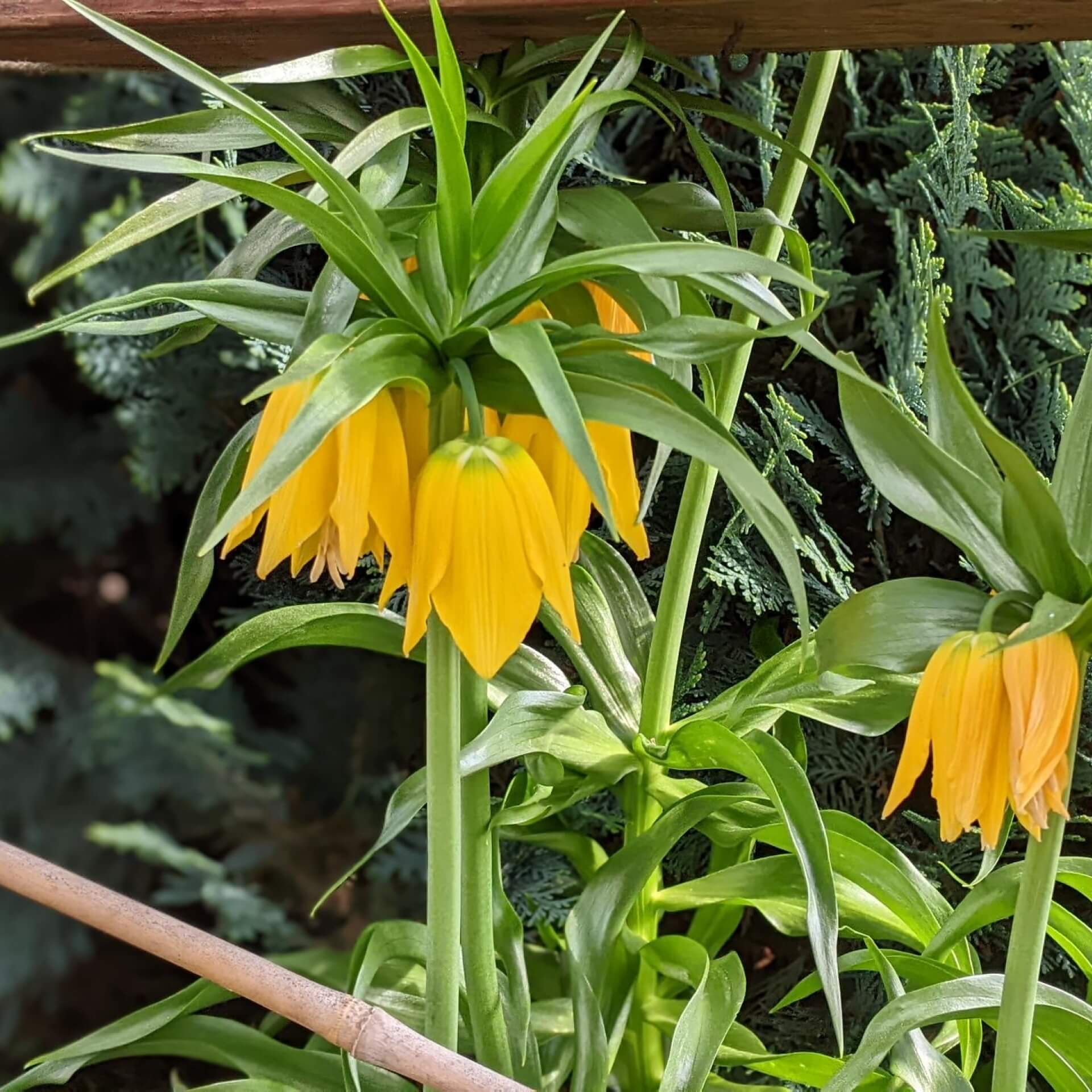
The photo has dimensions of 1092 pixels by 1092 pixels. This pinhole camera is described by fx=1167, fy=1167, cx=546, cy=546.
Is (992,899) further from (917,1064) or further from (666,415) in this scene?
(666,415)

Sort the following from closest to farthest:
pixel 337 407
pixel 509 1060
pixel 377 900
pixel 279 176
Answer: pixel 337 407
pixel 279 176
pixel 509 1060
pixel 377 900

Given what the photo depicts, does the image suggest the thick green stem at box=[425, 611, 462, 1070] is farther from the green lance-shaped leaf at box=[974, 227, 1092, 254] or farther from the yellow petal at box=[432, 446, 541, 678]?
the green lance-shaped leaf at box=[974, 227, 1092, 254]

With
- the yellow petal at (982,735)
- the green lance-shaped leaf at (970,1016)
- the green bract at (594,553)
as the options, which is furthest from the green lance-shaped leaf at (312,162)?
the green lance-shaped leaf at (970,1016)

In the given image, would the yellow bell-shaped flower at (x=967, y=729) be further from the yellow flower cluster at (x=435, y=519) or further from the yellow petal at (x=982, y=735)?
the yellow flower cluster at (x=435, y=519)

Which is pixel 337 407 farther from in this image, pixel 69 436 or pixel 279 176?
pixel 69 436

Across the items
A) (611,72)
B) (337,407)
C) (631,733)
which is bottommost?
(631,733)

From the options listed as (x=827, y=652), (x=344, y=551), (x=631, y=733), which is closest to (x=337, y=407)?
(x=344, y=551)

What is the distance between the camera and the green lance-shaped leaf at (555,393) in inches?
13.8

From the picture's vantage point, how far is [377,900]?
117 cm

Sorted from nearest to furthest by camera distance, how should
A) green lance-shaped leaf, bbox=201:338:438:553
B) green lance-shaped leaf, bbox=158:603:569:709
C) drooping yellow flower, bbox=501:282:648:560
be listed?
green lance-shaped leaf, bbox=201:338:438:553, drooping yellow flower, bbox=501:282:648:560, green lance-shaped leaf, bbox=158:603:569:709

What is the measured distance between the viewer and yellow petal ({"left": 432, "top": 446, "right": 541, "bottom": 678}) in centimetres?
39

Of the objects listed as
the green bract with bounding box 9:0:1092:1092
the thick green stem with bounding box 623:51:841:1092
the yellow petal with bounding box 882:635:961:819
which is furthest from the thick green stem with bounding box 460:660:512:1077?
the yellow petal with bounding box 882:635:961:819

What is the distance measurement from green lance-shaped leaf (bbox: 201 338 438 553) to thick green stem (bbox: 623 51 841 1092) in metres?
0.23

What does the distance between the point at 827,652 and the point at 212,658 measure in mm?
290
